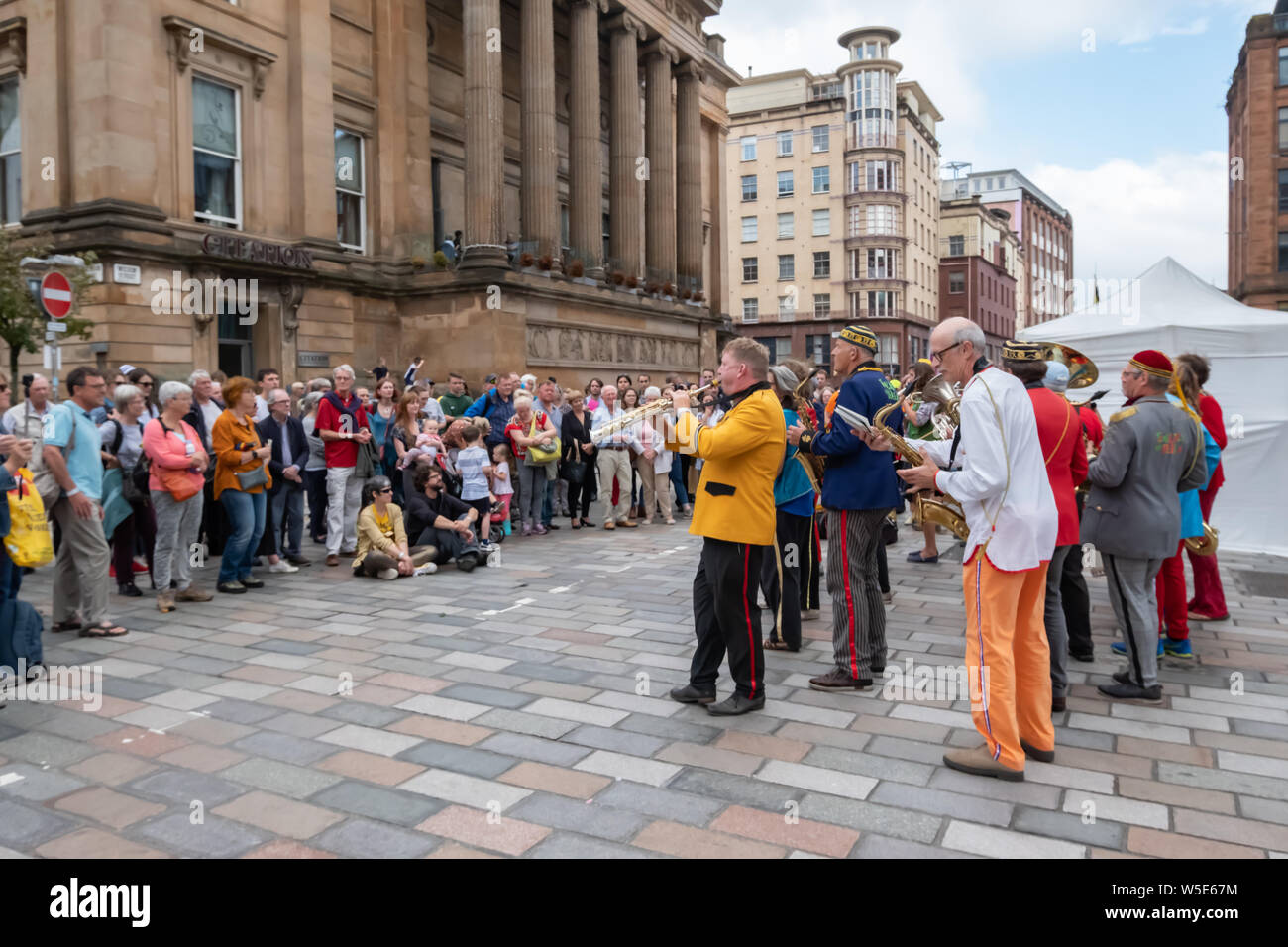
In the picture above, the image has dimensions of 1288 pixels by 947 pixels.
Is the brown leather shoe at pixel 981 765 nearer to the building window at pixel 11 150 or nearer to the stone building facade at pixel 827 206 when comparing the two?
the building window at pixel 11 150

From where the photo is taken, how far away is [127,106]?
16125mm

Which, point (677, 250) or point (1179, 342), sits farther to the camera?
point (677, 250)

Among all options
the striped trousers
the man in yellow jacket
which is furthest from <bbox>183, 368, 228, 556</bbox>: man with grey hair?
the striped trousers

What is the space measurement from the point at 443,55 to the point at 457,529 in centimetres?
1794

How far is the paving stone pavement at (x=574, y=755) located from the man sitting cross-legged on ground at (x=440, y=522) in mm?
2706

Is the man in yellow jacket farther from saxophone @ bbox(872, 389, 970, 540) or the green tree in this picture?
the green tree

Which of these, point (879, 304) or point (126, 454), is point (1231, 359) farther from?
point (879, 304)

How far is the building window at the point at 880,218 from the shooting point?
2557 inches

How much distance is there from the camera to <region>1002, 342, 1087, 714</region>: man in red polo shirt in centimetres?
536

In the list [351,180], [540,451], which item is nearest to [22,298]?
[540,451]

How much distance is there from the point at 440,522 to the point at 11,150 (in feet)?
44.3

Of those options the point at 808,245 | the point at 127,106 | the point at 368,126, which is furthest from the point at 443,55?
the point at 808,245

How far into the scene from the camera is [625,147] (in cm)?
2881

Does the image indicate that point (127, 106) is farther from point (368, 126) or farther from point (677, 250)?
point (677, 250)
